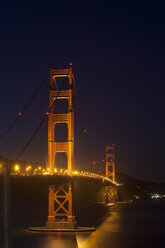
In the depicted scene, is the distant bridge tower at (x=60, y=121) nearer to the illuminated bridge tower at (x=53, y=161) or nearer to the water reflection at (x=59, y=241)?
the illuminated bridge tower at (x=53, y=161)

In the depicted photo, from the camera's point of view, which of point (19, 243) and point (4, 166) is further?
point (19, 243)

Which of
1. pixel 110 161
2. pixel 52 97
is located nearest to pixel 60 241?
pixel 52 97

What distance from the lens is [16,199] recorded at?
115 meters

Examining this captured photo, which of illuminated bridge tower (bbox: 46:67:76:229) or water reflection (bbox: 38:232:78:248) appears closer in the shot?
water reflection (bbox: 38:232:78:248)

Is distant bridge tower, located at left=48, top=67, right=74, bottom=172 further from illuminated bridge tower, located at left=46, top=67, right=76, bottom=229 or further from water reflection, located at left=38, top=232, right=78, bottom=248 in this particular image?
water reflection, located at left=38, top=232, right=78, bottom=248

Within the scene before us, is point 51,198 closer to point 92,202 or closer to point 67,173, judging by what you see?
point 67,173

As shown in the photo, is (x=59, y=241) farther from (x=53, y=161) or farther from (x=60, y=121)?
(x=60, y=121)

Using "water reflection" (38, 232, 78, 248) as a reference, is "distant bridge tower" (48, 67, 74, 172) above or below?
above

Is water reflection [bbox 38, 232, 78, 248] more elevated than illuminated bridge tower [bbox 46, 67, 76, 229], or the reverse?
illuminated bridge tower [bbox 46, 67, 76, 229]

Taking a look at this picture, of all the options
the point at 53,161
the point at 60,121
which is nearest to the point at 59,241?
the point at 53,161

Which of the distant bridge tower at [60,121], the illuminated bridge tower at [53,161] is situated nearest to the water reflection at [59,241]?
the illuminated bridge tower at [53,161]

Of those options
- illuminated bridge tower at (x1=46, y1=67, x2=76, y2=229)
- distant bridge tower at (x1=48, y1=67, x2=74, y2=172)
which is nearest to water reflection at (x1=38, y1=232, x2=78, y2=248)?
illuminated bridge tower at (x1=46, y1=67, x2=76, y2=229)

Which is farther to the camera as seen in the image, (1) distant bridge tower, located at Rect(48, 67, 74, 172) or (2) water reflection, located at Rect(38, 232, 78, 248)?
(1) distant bridge tower, located at Rect(48, 67, 74, 172)

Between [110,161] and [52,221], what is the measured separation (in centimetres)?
9713
